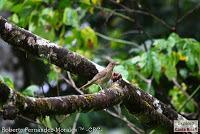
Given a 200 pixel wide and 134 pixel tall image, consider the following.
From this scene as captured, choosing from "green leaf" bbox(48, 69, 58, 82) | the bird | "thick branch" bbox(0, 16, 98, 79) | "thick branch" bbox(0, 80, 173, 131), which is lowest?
"green leaf" bbox(48, 69, 58, 82)

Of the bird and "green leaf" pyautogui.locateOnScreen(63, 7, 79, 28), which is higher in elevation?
"green leaf" pyautogui.locateOnScreen(63, 7, 79, 28)

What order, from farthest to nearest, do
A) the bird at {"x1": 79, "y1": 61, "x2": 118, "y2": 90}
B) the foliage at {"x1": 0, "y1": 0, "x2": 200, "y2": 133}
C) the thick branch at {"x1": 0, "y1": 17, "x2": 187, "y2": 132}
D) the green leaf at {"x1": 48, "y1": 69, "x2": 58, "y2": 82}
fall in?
the green leaf at {"x1": 48, "y1": 69, "x2": 58, "y2": 82} < the foliage at {"x1": 0, "y1": 0, "x2": 200, "y2": 133} < the bird at {"x1": 79, "y1": 61, "x2": 118, "y2": 90} < the thick branch at {"x1": 0, "y1": 17, "x2": 187, "y2": 132}

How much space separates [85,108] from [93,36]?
91.2 inches

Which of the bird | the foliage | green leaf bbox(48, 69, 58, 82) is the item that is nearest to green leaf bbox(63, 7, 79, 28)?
the foliage

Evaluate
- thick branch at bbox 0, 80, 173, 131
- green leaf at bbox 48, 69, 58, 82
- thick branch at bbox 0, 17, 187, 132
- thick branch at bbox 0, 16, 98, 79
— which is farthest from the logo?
green leaf at bbox 48, 69, 58, 82

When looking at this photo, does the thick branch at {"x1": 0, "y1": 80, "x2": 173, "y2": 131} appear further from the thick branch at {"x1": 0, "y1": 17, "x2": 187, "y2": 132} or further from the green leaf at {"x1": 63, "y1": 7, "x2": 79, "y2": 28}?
the green leaf at {"x1": 63, "y1": 7, "x2": 79, "y2": 28}

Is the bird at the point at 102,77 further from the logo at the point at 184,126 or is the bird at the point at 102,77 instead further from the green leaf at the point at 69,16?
the green leaf at the point at 69,16

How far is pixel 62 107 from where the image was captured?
1.81 m

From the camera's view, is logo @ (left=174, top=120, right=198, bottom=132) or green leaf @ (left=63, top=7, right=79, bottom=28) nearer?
logo @ (left=174, top=120, right=198, bottom=132)

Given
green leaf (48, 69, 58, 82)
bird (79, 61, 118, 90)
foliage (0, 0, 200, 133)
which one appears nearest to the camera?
bird (79, 61, 118, 90)

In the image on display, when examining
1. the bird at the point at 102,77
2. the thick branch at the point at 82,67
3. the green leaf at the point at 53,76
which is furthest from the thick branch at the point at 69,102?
the green leaf at the point at 53,76

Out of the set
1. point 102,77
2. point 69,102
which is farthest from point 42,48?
point 69,102

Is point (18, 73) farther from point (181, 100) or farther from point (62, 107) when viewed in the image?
point (62, 107)

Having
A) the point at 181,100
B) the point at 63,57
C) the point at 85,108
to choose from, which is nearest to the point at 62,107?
the point at 85,108
